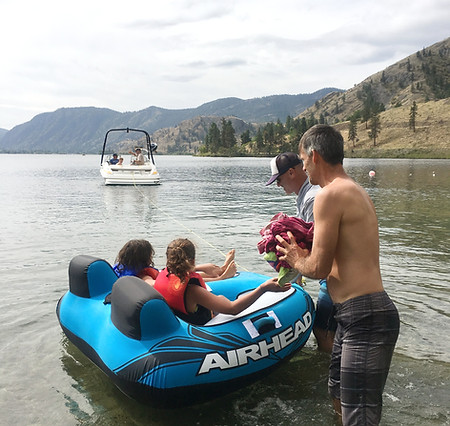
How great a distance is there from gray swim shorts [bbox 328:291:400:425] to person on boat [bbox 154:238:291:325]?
4.54 ft

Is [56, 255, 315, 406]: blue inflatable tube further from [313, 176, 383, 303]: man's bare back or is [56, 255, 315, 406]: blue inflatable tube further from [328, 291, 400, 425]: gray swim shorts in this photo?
[313, 176, 383, 303]: man's bare back

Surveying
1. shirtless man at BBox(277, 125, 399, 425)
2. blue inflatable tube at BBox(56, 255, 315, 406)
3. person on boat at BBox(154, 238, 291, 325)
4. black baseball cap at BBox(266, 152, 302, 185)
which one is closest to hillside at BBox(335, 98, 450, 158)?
black baseball cap at BBox(266, 152, 302, 185)

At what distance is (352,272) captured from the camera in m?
2.72

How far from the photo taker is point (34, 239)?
38.2ft

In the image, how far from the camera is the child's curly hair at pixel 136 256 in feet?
15.2

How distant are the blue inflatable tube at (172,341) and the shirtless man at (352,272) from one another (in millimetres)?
1279

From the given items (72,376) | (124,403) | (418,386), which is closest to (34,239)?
(72,376)

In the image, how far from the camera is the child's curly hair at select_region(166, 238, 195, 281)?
12.6 ft

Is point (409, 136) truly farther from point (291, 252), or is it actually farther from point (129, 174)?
point (291, 252)

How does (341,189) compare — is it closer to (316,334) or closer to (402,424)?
(402,424)

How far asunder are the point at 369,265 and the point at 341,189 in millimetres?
513

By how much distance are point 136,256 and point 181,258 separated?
3.25 ft

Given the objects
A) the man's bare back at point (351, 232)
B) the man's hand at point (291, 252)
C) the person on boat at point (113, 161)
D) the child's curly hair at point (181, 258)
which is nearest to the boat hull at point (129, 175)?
the person on boat at point (113, 161)

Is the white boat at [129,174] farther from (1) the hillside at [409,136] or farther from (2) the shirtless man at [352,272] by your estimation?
(1) the hillside at [409,136]
